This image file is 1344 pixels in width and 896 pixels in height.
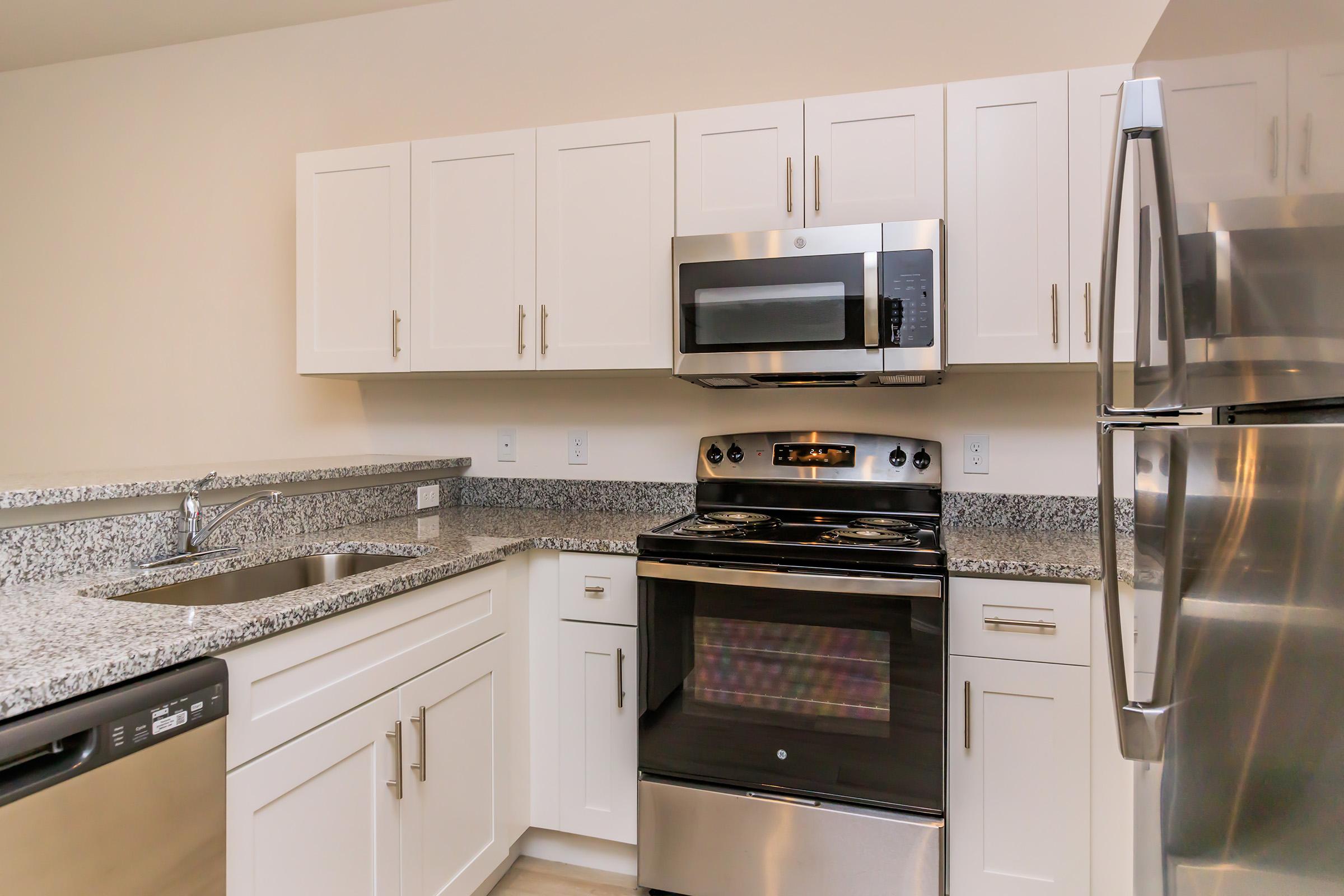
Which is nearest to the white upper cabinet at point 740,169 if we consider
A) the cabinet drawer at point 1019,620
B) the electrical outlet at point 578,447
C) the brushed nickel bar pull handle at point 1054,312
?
the brushed nickel bar pull handle at point 1054,312

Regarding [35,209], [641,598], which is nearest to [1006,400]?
[641,598]

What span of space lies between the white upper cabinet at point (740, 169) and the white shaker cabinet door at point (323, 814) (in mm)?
1497

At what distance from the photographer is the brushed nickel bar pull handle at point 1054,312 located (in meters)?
1.81

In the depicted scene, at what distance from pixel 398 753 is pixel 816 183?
1725 millimetres

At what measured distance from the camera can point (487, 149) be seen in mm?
2236

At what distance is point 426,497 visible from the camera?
2521 mm

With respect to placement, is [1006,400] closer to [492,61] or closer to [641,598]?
[641,598]

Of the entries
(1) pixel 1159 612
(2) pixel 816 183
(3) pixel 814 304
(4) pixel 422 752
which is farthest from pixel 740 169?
(4) pixel 422 752

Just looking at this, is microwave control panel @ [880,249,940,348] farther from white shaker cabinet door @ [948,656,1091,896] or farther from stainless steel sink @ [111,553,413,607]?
stainless steel sink @ [111,553,413,607]

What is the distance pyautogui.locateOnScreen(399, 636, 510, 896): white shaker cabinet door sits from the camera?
1.51m

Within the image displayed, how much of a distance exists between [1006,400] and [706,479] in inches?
37.4

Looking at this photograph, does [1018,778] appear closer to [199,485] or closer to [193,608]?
[193,608]

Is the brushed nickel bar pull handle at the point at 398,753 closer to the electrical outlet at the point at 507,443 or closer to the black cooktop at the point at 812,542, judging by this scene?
the black cooktop at the point at 812,542

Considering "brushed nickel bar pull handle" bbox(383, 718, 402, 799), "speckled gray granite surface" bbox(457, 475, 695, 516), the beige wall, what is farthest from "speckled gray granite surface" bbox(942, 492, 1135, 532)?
"brushed nickel bar pull handle" bbox(383, 718, 402, 799)
